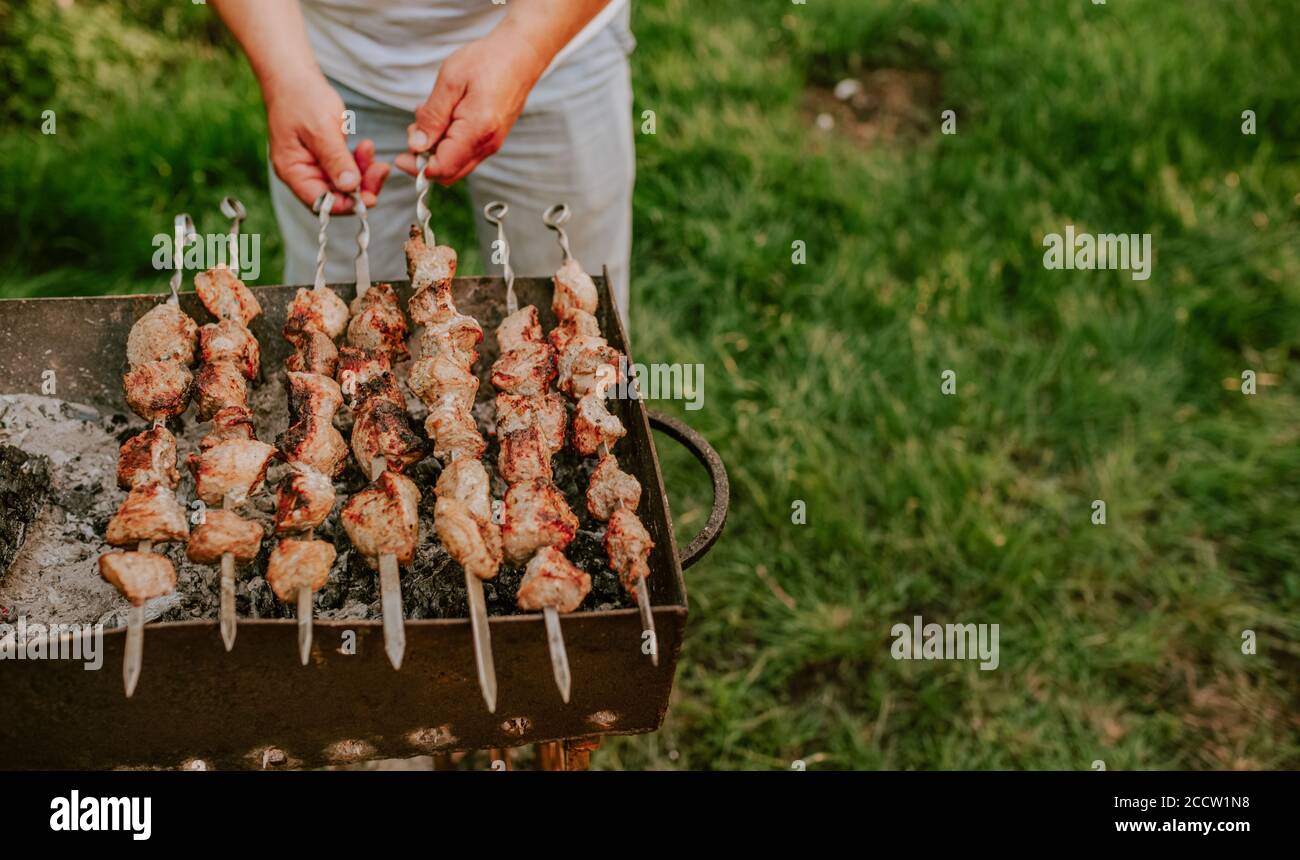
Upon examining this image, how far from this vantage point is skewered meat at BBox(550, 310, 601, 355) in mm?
2375

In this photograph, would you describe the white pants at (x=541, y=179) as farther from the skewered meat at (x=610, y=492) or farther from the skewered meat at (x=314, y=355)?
the skewered meat at (x=610, y=492)

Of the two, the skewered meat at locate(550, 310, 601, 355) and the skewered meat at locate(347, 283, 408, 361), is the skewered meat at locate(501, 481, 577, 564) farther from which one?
the skewered meat at locate(347, 283, 408, 361)

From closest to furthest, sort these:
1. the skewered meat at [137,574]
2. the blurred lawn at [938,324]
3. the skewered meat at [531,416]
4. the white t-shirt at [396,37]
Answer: the skewered meat at [137,574], the skewered meat at [531,416], the white t-shirt at [396,37], the blurred lawn at [938,324]

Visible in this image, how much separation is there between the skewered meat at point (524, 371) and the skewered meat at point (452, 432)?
0.44ft

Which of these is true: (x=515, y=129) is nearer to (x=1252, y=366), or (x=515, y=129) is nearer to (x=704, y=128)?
(x=704, y=128)

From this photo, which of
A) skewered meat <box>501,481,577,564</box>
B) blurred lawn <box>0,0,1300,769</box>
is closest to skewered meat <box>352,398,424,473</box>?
skewered meat <box>501,481,577,564</box>

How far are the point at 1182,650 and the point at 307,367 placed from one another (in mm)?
2914

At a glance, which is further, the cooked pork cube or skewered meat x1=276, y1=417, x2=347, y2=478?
skewered meat x1=276, y1=417, x2=347, y2=478

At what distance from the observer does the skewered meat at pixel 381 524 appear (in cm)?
189

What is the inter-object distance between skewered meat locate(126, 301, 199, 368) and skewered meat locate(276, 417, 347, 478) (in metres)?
0.30

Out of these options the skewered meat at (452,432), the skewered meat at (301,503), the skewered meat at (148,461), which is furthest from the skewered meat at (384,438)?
the skewered meat at (148,461)

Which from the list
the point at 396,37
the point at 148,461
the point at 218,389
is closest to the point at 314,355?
the point at 218,389

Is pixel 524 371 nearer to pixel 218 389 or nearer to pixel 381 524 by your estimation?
pixel 381 524
